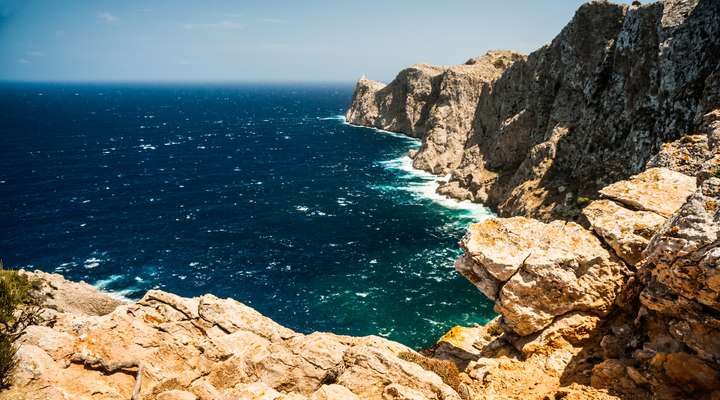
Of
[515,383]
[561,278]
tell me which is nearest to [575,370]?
[515,383]

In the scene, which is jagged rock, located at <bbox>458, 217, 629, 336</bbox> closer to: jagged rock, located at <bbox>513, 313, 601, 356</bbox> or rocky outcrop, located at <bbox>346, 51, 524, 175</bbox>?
jagged rock, located at <bbox>513, 313, 601, 356</bbox>

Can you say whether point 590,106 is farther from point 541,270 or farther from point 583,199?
point 541,270

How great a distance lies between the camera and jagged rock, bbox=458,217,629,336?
775 inches

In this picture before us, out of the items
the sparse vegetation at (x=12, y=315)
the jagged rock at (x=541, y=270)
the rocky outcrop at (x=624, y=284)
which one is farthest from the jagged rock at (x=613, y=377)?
the sparse vegetation at (x=12, y=315)

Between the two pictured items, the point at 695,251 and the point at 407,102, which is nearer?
the point at 695,251

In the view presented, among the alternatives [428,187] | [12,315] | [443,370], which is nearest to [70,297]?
[12,315]

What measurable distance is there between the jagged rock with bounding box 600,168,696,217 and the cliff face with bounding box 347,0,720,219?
32.9 metres

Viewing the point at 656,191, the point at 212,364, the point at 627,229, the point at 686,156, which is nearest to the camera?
the point at 627,229

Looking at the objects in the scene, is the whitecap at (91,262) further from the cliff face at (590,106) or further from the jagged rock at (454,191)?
the cliff face at (590,106)

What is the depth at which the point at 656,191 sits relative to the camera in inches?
829

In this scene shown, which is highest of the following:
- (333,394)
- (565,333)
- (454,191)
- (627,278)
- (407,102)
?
(407,102)

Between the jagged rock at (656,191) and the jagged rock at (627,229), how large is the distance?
1.85 ft

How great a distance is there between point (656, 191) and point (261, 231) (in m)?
64.3

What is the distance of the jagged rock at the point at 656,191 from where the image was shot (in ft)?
66.0
